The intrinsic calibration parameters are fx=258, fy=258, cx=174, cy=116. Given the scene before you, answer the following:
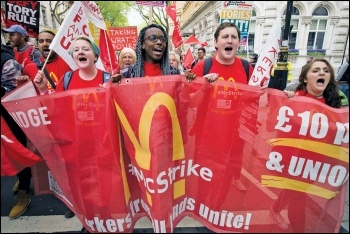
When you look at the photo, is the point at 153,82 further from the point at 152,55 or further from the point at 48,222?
the point at 48,222

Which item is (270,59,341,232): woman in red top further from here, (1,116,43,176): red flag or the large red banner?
(1,116,43,176): red flag

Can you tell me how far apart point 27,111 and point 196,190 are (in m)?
1.64

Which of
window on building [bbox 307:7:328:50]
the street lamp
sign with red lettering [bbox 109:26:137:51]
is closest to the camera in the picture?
the street lamp

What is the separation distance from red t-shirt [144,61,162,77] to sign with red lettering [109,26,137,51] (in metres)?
5.64

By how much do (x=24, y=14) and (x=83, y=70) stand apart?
2.99 meters

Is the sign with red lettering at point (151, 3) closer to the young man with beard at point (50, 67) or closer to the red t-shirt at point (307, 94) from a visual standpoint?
the young man with beard at point (50, 67)

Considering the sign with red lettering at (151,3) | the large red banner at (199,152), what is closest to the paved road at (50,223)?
the large red banner at (199,152)

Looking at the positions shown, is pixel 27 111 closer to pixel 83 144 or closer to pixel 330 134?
pixel 83 144

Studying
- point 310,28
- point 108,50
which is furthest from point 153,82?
point 310,28

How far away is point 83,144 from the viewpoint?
7.25 feet

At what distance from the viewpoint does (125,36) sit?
7895 mm

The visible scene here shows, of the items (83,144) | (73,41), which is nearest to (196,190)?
(83,144)

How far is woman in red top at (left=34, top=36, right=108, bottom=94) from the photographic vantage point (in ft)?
8.03

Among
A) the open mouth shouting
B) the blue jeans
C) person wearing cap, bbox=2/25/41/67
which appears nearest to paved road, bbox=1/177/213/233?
the open mouth shouting
